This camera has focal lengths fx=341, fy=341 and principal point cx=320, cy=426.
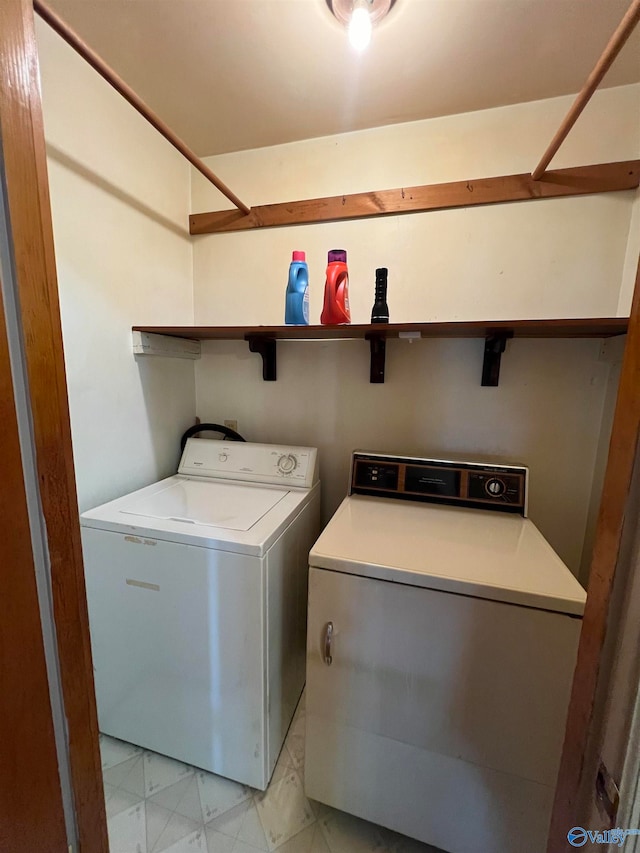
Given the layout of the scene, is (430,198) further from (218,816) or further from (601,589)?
(218,816)

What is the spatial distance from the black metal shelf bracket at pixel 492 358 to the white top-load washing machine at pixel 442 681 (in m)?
0.68

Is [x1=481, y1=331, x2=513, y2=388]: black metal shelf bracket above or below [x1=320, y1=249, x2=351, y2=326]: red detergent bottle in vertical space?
below

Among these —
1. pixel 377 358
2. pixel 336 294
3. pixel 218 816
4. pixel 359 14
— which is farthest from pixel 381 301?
pixel 218 816

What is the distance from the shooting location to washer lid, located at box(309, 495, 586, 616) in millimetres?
843

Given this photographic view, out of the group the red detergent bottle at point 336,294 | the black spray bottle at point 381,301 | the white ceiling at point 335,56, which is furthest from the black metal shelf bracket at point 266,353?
the white ceiling at point 335,56

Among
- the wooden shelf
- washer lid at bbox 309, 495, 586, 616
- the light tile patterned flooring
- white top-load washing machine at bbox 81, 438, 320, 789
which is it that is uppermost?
the wooden shelf

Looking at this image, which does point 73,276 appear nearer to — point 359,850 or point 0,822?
point 0,822

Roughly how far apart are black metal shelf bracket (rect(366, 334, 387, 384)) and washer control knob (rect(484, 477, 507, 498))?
2.11ft

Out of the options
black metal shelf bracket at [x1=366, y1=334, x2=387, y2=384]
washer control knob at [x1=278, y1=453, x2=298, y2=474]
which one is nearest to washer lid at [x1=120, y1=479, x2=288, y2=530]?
washer control knob at [x1=278, y1=453, x2=298, y2=474]

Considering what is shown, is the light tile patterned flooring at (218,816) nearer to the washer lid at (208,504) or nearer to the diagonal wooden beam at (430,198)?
the washer lid at (208,504)

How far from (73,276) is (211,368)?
29.5 inches

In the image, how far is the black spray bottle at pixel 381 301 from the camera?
1345 millimetres

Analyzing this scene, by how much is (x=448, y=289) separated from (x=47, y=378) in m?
1.49

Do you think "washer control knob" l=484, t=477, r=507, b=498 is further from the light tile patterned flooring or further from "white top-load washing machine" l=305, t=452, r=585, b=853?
the light tile patterned flooring
